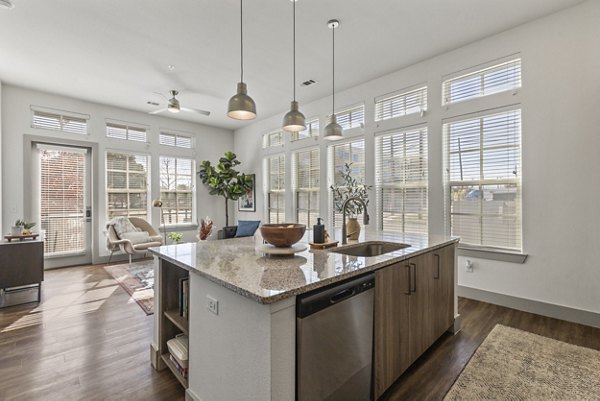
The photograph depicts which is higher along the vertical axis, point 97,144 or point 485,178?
point 97,144

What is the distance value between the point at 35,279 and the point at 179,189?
3671 mm

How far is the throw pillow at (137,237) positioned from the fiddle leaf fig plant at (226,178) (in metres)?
1.91

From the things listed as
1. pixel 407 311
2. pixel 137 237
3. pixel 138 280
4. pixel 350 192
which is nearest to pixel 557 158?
pixel 350 192

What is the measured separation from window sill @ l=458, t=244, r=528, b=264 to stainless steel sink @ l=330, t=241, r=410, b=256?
1867mm

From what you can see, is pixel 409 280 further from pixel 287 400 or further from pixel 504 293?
pixel 504 293

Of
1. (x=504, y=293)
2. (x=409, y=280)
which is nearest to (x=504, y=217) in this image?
(x=504, y=293)

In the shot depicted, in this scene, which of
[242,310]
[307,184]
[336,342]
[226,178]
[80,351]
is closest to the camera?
[242,310]

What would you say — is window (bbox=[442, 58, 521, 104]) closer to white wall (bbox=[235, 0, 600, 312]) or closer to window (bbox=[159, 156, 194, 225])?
white wall (bbox=[235, 0, 600, 312])

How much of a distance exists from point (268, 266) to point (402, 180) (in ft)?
11.0

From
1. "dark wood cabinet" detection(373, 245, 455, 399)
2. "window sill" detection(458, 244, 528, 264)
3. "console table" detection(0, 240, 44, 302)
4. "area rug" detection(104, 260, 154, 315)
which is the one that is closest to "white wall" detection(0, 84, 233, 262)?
"area rug" detection(104, 260, 154, 315)

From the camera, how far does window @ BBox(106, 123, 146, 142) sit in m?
5.96

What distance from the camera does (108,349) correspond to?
2.45m

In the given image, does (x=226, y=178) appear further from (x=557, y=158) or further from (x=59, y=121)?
(x=557, y=158)

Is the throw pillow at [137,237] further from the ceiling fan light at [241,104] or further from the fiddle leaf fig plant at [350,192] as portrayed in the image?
the ceiling fan light at [241,104]
